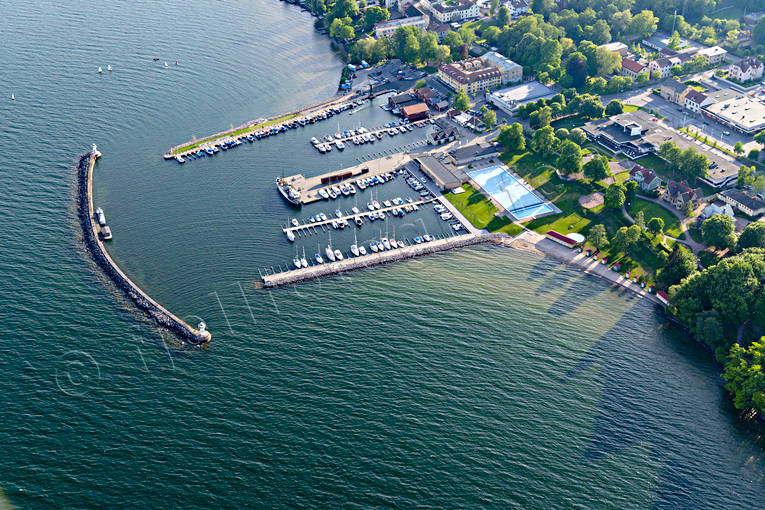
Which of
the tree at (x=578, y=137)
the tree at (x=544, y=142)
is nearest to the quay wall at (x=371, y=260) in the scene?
the tree at (x=544, y=142)

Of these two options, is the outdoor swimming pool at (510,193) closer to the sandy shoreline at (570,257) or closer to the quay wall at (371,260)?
the sandy shoreline at (570,257)

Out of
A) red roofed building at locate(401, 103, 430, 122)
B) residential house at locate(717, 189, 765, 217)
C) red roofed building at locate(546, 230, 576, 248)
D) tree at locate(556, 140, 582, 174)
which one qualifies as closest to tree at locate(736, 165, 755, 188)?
residential house at locate(717, 189, 765, 217)

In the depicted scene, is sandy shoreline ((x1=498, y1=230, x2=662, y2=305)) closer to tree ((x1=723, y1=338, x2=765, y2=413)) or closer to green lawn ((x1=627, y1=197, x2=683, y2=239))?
Result: green lawn ((x1=627, y1=197, x2=683, y2=239))

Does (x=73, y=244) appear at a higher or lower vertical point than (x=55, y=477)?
higher

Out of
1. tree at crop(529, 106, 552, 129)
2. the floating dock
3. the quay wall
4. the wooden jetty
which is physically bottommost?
the quay wall

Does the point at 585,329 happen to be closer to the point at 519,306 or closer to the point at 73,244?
the point at 519,306

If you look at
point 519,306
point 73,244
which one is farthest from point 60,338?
point 519,306

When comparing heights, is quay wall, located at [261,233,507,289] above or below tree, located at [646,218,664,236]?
below

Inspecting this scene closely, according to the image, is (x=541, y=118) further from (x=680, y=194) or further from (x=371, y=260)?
(x=371, y=260)
